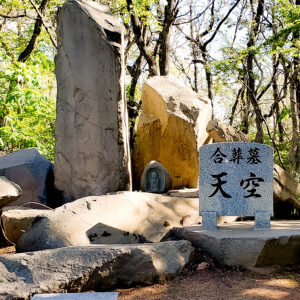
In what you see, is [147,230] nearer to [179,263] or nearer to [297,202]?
[179,263]

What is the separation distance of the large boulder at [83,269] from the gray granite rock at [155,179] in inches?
119

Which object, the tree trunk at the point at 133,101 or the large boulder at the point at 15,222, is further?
the tree trunk at the point at 133,101

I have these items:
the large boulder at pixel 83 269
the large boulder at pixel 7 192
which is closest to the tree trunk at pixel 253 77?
the large boulder at pixel 83 269

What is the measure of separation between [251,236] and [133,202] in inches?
66.4

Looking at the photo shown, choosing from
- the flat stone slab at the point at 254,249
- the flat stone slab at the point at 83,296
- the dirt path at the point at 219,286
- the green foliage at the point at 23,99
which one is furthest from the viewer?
the green foliage at the point at 23,99

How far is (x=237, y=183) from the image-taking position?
4.34m

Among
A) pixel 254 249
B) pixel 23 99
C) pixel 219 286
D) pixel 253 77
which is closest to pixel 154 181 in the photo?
pixel 254 249

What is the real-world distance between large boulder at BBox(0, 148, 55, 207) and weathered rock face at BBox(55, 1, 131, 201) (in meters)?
0.23

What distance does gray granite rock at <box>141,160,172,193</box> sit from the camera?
21.0 ft

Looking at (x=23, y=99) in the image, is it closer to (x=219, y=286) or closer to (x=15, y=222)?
(x=15, y=222)

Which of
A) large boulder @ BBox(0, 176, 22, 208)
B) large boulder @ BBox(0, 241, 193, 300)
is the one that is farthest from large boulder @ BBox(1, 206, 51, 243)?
large boulder @ BBox(0, 241, 193, 300)

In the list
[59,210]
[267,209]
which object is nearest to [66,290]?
[59,210]

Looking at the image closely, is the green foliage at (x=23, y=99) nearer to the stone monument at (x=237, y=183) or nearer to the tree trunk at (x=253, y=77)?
the stone monument at (x=237, y=183)

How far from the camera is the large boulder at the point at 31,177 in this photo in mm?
5668
